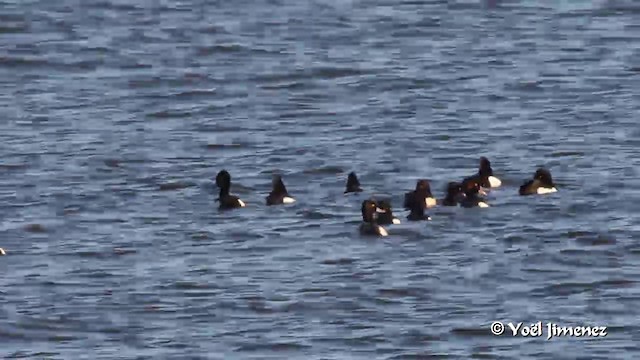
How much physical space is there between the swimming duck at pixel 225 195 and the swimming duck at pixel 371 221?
5.04 ft

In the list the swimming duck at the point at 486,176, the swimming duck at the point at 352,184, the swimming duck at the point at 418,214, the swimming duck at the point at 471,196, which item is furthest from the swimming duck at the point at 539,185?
the swimming duck at the point at 352,184

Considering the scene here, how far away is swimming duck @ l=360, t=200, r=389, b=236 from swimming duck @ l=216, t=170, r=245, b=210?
1.54 meters

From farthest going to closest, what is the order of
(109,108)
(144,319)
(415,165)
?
1. (109,108)
2. (415,165)
3. (144,319)

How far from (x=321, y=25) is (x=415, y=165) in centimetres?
1129

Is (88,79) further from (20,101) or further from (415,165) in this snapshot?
(415,165)

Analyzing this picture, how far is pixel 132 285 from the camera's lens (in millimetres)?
19297

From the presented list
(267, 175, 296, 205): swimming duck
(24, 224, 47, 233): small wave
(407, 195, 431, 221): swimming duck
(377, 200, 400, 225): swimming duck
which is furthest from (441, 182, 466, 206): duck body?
(24, 224, 47, 233): small wave

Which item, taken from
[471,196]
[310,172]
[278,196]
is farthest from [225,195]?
[471,196]

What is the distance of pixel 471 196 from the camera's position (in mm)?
21891

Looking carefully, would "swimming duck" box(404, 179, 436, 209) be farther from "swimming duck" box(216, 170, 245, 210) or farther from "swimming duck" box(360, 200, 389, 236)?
"swimming duck" box(216, 170, 245, 210)

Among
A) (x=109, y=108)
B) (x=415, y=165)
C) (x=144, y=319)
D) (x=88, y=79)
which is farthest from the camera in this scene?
(x=88, y=79)

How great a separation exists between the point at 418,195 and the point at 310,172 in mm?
2679

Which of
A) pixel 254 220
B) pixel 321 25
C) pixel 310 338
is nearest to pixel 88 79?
pixel 321 25

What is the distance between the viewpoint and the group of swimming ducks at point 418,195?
21.2 metres
